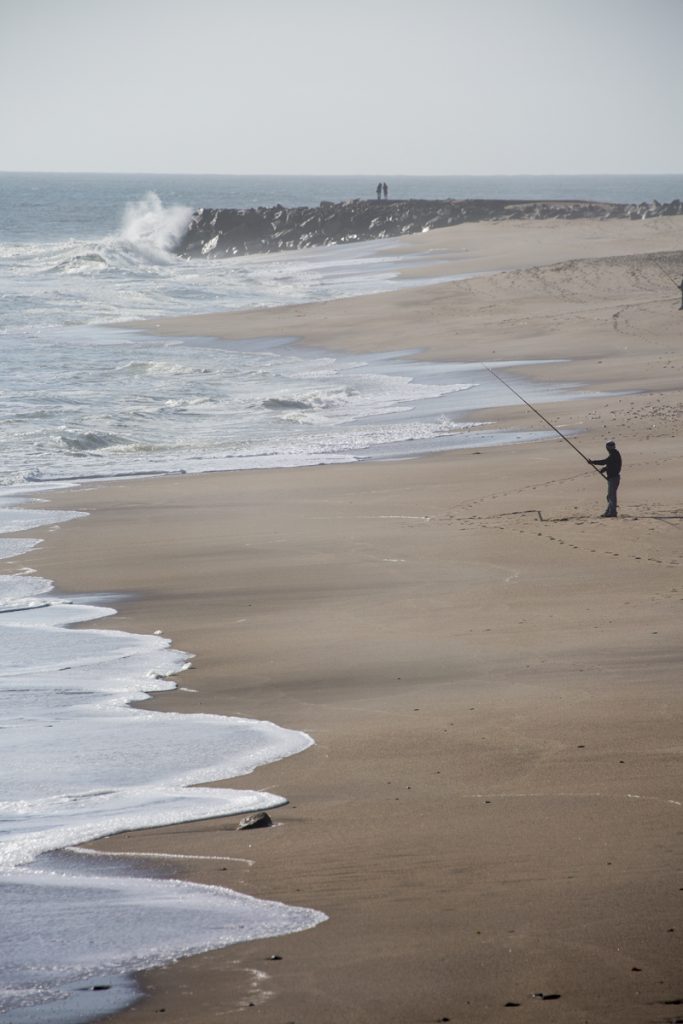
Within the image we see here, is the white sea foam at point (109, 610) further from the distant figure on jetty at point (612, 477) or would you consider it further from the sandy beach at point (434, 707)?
the distant figure on jetty at point (612, 477)

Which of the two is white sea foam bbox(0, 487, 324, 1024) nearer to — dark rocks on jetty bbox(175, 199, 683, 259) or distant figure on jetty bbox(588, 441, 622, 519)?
distant figure on jetty bbox(588, 441, 622, 519)

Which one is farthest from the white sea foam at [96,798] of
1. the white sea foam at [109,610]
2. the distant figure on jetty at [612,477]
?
the distant figure on jetty at [612,477]

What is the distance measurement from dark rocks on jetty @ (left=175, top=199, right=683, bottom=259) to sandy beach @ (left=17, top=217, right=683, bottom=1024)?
54.4m

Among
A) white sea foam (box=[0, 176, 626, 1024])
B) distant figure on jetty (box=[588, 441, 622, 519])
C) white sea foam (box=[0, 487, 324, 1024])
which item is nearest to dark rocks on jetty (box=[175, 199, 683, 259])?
white sea foam (box=[0, 176, 626, 1024])

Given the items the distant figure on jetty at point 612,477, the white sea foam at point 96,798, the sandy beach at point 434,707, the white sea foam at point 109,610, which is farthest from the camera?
the distant figure on jetty at point 612,477

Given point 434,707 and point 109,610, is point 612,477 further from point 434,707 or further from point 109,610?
point 434,707

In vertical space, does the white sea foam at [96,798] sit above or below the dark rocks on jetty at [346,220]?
below

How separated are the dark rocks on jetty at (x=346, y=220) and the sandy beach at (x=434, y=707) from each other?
178ft

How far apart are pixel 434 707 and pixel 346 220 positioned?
67.4 m

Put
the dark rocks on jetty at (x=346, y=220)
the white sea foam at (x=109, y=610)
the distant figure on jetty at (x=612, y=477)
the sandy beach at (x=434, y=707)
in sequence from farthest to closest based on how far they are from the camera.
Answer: the dark rocks on jetty at (x=346, y=220), the distant figure on jetty at (x=612, y=477), the white sea foam at (x=109, y=610), the sandy beach at (x=434, y=707)

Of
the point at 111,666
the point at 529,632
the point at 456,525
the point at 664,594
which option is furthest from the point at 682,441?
the point at 111,666

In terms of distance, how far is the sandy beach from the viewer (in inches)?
168

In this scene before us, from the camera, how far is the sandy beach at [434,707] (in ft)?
14.0

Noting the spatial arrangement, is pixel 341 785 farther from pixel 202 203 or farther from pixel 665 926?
pixel 202 203
